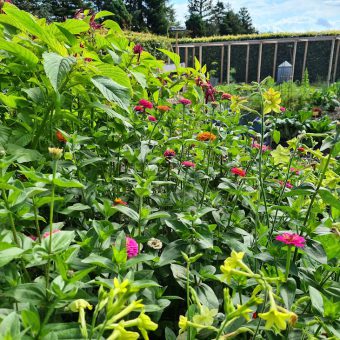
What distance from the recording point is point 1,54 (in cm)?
128

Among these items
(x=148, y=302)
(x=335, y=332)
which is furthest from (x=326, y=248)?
(x=148, y=302)

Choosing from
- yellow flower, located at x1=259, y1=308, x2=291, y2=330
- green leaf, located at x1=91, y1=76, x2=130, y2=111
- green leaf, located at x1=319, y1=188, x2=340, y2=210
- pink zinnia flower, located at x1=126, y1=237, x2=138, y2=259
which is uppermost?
green leaf, located at x1=91, y1=76, x2=130, y2=111

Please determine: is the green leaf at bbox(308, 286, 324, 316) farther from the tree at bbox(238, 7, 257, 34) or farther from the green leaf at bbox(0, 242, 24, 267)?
the tree at bbox(238, 7, 257, 34)

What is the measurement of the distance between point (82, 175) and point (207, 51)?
18419 millimetres

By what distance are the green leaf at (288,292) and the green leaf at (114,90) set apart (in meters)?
0.64

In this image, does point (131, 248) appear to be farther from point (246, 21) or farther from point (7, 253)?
point (246, 21)

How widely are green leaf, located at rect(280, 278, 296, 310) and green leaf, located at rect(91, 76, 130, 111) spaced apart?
639mm

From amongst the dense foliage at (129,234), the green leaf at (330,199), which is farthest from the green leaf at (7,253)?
the green leaf at (330,199)

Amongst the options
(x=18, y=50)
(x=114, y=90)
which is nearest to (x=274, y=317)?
(x=114, y=90)

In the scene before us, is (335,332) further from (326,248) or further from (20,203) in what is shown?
(20,203)

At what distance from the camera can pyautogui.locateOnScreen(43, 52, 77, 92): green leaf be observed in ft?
3.17

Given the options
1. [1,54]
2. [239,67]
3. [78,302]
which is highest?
[1,54]

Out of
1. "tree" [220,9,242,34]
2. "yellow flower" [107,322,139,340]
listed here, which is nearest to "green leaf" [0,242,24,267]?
"yellow flower" [107,322,139,340]

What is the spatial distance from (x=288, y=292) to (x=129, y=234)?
1.68 feet
